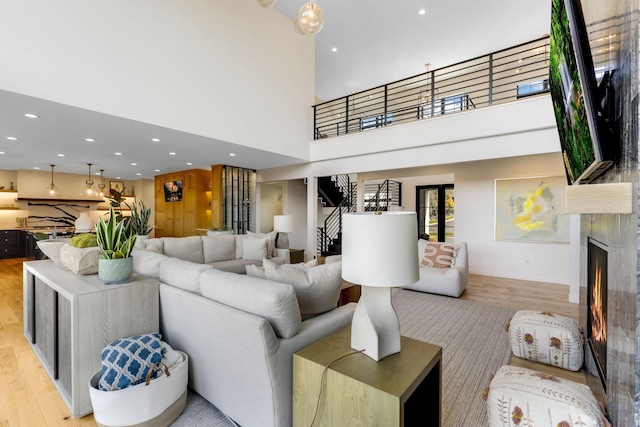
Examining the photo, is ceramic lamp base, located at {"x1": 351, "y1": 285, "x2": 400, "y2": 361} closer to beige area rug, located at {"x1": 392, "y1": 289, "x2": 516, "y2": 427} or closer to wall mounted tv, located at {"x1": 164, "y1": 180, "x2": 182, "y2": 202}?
beige area rug, located at {"x1": 392, "y1": 289, "x2": 516, "y2": 427}

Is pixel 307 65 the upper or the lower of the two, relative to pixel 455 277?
upper

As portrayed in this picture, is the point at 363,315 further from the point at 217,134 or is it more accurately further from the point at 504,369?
the point at 217,134

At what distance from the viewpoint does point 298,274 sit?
6.13 feet

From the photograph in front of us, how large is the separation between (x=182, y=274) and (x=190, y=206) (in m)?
6.66

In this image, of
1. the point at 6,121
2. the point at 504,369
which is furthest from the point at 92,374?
the point at 6,121

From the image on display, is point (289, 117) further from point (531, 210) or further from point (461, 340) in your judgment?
point (531, 210)

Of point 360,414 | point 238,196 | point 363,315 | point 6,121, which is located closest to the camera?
point 360,414

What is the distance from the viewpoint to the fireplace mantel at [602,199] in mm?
828

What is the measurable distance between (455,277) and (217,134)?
14.6 ft

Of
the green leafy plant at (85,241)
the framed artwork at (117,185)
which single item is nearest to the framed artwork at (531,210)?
the green leafy plant at (85,241)

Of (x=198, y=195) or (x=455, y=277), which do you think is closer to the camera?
(x=455, y=277)

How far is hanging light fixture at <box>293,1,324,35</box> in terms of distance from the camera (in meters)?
3.02

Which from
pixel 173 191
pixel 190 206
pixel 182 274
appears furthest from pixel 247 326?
pixel 173 191

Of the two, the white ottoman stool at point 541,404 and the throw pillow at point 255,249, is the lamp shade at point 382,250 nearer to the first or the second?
the white ottoman stool at point 541,404
